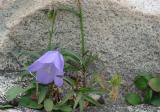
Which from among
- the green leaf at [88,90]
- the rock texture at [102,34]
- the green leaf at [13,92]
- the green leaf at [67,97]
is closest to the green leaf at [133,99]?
the rock texture at [102,34]

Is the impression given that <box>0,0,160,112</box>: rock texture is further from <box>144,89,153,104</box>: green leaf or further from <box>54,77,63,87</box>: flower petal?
<box>54,77,63,87</box>: flower petal

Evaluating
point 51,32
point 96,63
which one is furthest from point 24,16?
point 96,63

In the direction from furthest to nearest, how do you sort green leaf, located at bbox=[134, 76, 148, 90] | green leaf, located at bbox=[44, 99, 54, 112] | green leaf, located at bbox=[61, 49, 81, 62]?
green leaf, located at bbox=[134, 76, 148, 90]
green leaf, located at bbox=[61, 49, 81, 62]
green leaf, located at bbox=[44, 99, 54, 112]

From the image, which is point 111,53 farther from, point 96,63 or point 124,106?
point 124,106

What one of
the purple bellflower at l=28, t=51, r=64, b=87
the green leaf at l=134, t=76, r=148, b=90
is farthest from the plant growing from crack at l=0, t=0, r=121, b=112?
the green leaf at l=134, t=76, r=148, b=90

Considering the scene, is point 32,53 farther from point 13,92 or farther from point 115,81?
point 115,81

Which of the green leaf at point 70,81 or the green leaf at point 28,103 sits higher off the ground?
the green leaf at point 70,81

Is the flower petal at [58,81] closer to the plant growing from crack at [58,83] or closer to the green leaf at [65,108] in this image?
the plant growing from crack at [58,83]
